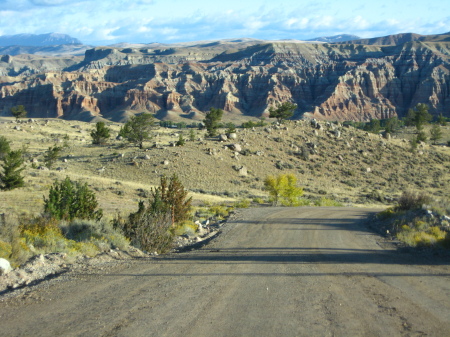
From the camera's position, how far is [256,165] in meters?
47.3

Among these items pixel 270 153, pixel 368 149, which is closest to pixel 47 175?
pixel 270 153

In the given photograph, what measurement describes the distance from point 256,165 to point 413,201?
28950mm

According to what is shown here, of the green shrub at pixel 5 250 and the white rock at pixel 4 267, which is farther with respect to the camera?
the green shrub at pixel 5 250

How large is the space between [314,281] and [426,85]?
642 ft

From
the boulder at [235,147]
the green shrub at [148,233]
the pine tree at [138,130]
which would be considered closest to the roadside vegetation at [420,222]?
the green shrub at [148,233]

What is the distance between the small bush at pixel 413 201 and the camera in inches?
717

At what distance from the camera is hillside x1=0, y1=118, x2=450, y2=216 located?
3609 centimetres

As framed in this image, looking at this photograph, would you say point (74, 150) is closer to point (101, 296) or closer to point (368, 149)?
point (368, 149)

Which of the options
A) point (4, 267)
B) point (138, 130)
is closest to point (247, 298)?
point (4, 267)

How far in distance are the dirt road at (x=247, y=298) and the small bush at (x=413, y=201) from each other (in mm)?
7590

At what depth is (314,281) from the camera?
337 inches

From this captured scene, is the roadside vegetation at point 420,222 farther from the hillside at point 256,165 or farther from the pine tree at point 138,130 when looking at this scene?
the pine tree at point 138,130

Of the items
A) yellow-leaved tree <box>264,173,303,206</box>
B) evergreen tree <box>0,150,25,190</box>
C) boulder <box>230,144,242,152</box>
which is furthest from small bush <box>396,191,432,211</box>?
boulder <box>230,144,242,152</box>

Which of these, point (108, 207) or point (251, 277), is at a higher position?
point (251, 277)
